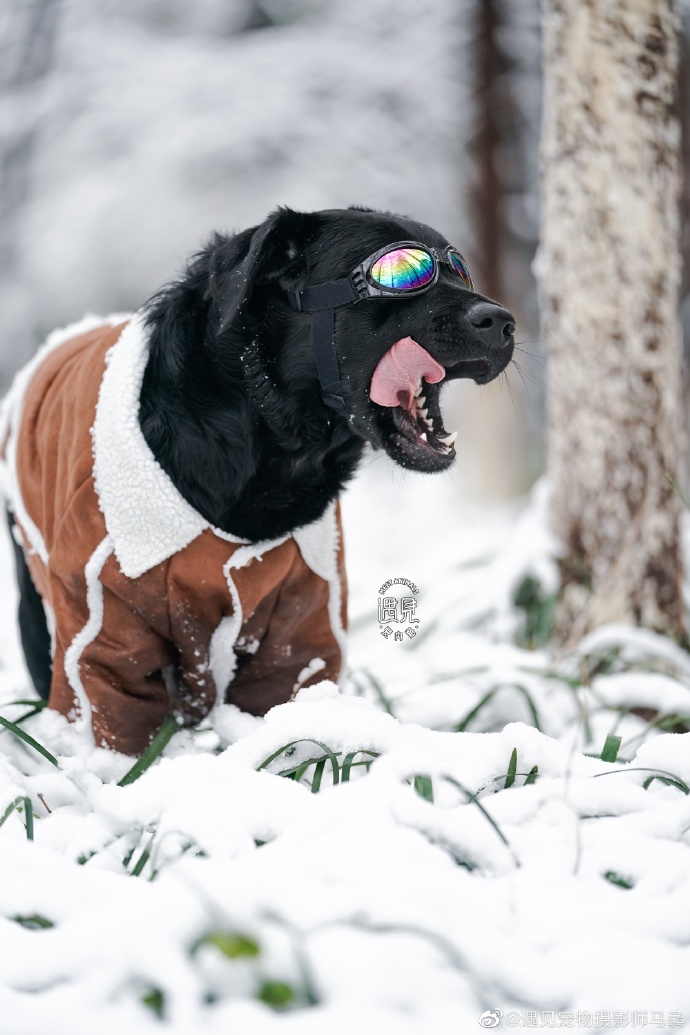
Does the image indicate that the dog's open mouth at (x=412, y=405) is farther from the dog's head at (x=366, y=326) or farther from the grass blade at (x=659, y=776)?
the grass blade at (x=659, y=776)

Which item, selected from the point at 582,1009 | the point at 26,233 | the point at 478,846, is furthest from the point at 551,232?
the point at 26,233

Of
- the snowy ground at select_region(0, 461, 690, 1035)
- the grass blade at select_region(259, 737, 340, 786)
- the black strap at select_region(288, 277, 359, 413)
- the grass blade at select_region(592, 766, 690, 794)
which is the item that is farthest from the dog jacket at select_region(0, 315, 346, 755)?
the grass blade at select_region(592, 766, 690, 794)

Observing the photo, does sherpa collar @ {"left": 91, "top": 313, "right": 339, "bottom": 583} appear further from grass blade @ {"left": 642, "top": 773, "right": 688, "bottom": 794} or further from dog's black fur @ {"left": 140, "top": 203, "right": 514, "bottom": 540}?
grass blade @ {"left": 642, "top": 773, "right": 688, "bottom": 794}

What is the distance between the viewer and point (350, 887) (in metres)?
1.18

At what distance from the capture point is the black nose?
1.71 metres

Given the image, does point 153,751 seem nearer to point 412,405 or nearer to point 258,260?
point 412,405

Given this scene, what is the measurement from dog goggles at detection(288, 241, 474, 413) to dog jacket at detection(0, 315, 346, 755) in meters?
0.35

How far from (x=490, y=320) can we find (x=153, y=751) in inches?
43.2

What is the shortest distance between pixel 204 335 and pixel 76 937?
3.96 ft

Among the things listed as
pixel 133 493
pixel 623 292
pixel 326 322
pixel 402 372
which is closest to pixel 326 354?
pixel 326 322

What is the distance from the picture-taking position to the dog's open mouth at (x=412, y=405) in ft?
5.74

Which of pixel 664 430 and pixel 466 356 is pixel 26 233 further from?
pixel 466 356

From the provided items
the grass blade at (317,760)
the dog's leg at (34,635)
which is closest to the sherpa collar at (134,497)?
the grass blade at (317,760)

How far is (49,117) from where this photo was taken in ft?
19.5
